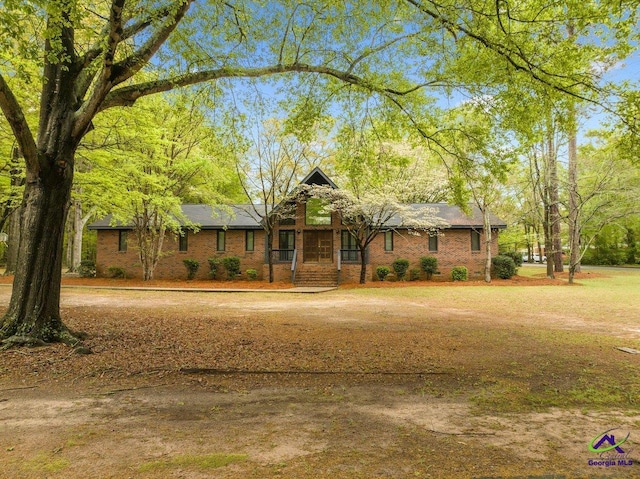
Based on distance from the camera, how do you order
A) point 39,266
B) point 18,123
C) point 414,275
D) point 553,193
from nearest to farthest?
point 18,123
point 39,266
point 414,275
point 553,193

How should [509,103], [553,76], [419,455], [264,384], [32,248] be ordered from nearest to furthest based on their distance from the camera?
[419,455] → [264,384] → [32,248] → [553,76] → [509,103]

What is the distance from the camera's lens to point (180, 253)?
23.4m

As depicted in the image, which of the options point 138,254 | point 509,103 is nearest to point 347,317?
point 509,103

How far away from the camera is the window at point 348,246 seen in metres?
23.5

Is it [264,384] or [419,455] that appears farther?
[264,384]

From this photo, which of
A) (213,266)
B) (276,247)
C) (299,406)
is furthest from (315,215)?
(299,406)

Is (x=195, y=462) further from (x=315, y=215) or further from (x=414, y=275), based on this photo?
(x=414, y=275)

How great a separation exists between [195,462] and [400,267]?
2020 cm

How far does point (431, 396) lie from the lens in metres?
4.23

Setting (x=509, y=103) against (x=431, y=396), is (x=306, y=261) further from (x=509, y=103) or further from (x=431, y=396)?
(x=431, y=396)

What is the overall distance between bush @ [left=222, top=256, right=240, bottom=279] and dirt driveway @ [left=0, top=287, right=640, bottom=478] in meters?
14.2

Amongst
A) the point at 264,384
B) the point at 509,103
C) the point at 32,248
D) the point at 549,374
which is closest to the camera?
the point at 264,384

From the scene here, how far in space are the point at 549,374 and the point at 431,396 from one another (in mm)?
2037

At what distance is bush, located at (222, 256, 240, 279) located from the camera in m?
22.4
